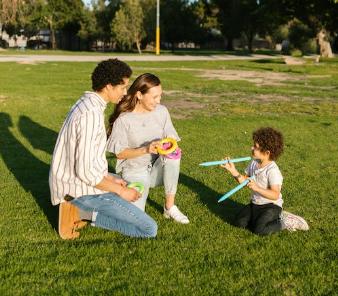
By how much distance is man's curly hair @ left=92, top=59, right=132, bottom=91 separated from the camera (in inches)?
183

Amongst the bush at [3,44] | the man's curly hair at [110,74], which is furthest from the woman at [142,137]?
the bush at [3,44]

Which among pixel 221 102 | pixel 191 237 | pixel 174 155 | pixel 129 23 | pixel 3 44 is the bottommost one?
pixel 3 44

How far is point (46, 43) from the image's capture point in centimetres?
8306

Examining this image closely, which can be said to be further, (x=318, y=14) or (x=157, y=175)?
(x=318, y=14)

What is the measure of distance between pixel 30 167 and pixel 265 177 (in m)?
3.76

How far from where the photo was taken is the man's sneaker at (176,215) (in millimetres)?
5426

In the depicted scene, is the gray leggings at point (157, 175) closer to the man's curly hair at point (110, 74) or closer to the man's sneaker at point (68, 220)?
the man's sneaker at point (68, 220)

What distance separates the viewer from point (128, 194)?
4.77m

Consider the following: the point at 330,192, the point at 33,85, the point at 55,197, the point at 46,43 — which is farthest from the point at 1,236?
the point at 46,43

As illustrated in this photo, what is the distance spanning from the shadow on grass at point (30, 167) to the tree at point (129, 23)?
5238cm

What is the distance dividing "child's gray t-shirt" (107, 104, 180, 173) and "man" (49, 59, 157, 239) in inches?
23.1

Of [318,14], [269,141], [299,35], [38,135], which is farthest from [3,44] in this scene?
[269,141]

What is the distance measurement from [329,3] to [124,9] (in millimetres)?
28412

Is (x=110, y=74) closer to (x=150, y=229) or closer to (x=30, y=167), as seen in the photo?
(x=150, y=229)
